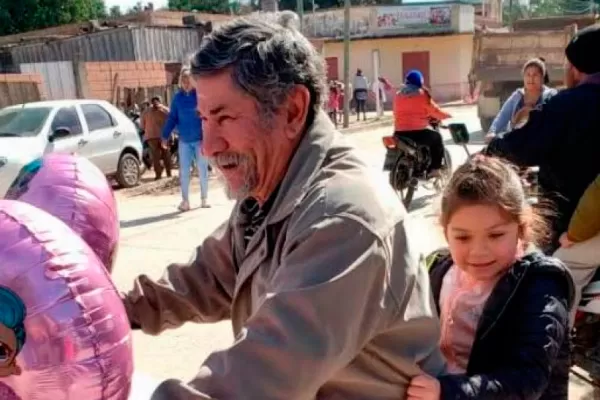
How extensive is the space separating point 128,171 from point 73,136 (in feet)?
4.89

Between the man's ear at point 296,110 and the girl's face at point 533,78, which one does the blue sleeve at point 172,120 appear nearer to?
the girl's face at point 533,78

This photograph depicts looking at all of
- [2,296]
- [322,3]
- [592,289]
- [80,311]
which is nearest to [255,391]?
[80,311]

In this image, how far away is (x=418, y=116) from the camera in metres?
9.80

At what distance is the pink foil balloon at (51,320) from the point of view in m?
1.57

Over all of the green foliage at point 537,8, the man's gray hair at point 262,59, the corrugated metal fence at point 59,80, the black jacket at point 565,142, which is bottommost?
the green foliage at point 537,8

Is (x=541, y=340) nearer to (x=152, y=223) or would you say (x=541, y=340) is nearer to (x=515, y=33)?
(x=152, y=223)

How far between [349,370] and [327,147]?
462 millimetres

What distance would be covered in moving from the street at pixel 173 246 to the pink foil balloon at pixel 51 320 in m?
0.67

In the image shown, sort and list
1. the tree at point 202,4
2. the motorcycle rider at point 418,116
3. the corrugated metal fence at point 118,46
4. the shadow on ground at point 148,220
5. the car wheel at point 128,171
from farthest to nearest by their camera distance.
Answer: the tree at point 202,4 < the corrugated metal fence at point 118,46 < the car wheel at point 128,171 < the shadow on ground at point 148,220 < the motorcycle rider at point 418,116

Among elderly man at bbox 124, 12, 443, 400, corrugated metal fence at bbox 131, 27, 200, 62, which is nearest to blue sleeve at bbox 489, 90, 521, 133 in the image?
A: elderly man at bbox 124, 12, 443, 400

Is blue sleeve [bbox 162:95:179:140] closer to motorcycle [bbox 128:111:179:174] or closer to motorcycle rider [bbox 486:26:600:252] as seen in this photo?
motorcycle [bbox 128:111:179:174]

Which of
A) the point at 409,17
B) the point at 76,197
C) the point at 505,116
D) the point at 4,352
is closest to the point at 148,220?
the point at 505,116

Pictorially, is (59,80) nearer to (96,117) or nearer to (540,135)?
(96,117)

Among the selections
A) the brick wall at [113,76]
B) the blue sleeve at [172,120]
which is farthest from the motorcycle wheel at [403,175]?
the brick wall at [113,76]
